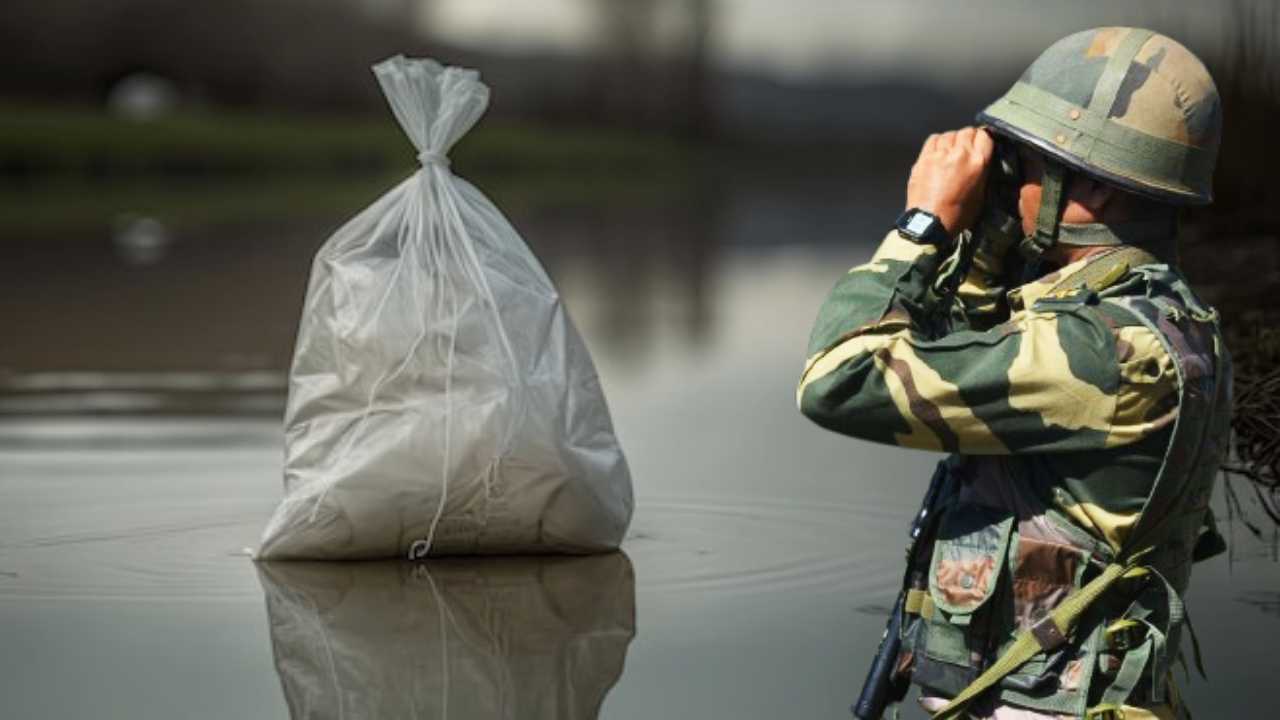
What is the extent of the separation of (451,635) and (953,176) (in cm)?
252

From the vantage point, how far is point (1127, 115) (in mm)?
2822

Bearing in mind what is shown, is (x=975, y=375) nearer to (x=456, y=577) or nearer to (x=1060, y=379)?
(x=1060, y=379)

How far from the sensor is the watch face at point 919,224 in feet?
9.16

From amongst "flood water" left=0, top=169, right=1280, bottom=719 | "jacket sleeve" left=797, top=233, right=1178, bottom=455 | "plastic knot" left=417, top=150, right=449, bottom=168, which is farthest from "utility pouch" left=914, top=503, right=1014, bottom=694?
"plastic knot" left=417, top=150, right=449, bottom=168

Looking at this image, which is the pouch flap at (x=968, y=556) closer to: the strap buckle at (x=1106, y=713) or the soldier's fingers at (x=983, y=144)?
the strap buckle at (x=1106, y=713)

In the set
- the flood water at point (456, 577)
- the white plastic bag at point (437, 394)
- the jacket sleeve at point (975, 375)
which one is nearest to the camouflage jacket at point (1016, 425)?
the jacket sleeve at point (975, 375)

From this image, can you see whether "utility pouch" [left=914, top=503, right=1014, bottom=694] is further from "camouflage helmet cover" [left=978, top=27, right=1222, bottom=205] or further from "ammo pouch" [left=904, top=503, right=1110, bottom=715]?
"camouflage helmet cover" [left=978, top=27, right=1222, bottom=205]

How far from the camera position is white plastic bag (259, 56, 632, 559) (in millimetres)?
5660

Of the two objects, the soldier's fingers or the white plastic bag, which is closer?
the soldier's fingers

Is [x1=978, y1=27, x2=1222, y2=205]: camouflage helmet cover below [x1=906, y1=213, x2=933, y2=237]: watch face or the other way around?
the other way around

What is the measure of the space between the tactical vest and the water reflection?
1652mm

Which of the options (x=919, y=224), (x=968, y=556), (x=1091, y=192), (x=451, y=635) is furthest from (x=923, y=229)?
(x=451, y=635)

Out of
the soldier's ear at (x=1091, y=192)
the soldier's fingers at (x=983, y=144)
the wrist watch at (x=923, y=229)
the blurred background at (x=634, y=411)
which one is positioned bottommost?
the blurred background at (x=634, y=411)

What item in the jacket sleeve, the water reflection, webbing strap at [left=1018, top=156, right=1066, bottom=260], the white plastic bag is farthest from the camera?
the white plastic bag
